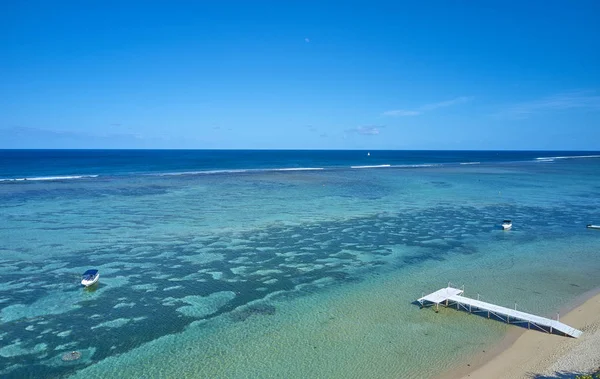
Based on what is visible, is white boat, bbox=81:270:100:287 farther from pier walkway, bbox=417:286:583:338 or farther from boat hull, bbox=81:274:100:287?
pier walkway, bbox=417:286:583:338

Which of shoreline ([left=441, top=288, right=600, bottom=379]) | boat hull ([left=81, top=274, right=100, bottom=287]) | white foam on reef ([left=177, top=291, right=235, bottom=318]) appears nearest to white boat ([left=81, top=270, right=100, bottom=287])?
boat hull ([left=81, top=274, right=100, bottom=287])

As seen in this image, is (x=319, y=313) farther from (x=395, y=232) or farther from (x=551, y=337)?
(x=395, y=232)

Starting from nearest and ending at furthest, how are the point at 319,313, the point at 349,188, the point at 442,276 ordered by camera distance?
the point at 319,313 → the point at 442,276 → the point at 349,188

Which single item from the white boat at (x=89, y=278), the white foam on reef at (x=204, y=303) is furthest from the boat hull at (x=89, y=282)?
the white foam on reef at (x=204, y=303)

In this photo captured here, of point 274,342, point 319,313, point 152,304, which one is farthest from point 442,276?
point 152,304

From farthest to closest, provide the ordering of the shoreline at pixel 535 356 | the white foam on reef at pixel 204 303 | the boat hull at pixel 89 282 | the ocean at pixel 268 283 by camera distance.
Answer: the boat hull at pixel 89 282
the white foam on reef at pixel 204 303
the ocean at pixel 268 283
the shoreline at pixel 535 356

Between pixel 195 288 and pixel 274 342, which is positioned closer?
pixel 274 342

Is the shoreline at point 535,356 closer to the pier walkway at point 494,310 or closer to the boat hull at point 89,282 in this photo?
the pier walkway at point 494,310
